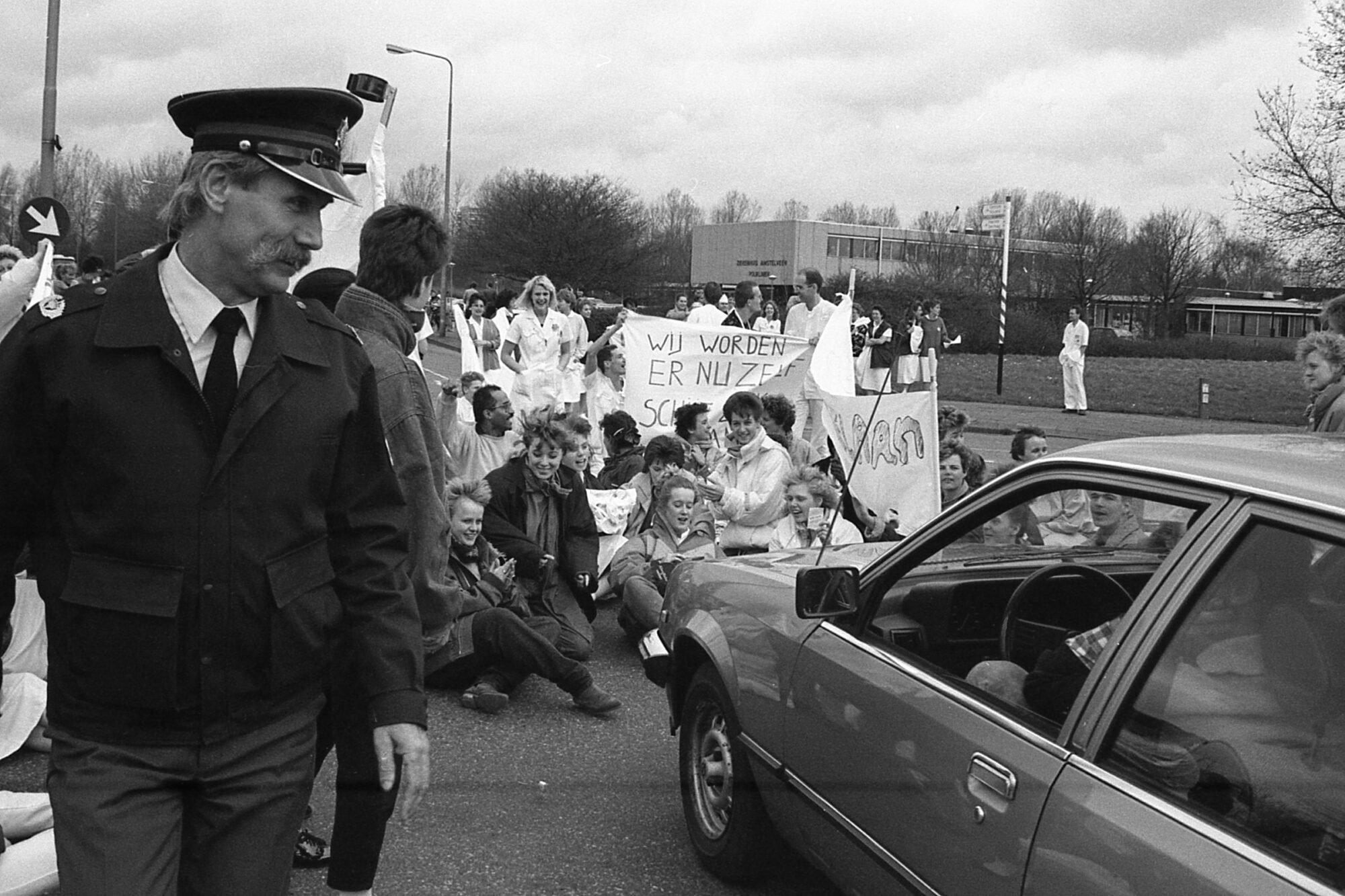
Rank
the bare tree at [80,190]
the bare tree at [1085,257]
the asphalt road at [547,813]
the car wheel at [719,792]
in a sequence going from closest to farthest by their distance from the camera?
the car wheel at [719,792]
the asphalt road at [547,813]
the bare tree at [80,190]
the bare tree at [1085,257]

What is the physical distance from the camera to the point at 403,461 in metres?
3.29

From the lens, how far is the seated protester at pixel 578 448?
278 inches

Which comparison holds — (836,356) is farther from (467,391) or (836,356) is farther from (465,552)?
(465,552)

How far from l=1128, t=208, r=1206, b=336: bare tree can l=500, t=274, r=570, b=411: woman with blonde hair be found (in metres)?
53.1

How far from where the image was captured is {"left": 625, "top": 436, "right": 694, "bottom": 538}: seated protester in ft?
25.9

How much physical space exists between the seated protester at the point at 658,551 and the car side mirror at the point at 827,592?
12.3 feet

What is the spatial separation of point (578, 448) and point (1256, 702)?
5258 mm

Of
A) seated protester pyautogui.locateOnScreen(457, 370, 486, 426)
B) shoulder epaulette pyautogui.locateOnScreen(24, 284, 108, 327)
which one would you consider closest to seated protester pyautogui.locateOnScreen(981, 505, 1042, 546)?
shoulder epaulette pyautogui.locateOnScreen(24, 284, 108, 327)

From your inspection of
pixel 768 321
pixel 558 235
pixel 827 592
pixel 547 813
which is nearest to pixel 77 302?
pixel 827 592

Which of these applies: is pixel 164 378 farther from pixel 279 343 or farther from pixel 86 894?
pixel 86 894

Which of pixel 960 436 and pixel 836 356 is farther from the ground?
pixel 836 356

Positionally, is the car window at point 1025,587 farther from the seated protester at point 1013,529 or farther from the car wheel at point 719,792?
the car wheel at point 719,792

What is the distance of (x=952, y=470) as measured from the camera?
24.9ft

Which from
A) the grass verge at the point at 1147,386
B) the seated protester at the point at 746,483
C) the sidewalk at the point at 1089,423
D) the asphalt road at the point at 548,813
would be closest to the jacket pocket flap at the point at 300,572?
the asphalt road at the point at 548,813
